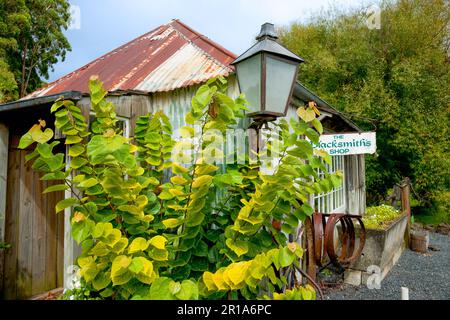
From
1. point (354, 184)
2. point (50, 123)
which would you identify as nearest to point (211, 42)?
point (50, 123)

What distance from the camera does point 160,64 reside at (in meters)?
4.15

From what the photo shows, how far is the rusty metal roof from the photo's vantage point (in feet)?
11.8

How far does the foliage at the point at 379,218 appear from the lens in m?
5.94

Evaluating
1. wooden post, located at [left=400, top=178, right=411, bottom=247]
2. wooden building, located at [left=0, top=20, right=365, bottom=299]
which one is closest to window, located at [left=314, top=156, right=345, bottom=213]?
wooden post, located at [left=400, top=178, right=411, bottom=247]

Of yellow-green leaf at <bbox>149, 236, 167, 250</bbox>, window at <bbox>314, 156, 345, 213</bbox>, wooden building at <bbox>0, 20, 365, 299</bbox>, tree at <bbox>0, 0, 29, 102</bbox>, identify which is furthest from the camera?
tree at <bbox>0, 0, 29, 102</bbox>

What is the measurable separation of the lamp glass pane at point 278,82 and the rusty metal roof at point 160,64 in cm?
95

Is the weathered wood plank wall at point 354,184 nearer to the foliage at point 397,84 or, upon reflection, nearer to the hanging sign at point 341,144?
the foliage at point 397,84

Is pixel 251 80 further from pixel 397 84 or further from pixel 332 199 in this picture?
pixel 397 84

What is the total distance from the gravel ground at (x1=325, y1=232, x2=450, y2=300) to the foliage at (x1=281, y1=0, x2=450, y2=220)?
152 inches

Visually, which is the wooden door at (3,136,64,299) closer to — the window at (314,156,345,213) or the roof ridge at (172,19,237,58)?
the roof ridge at (172,19,237,58)

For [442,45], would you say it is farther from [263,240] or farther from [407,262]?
[263,240]

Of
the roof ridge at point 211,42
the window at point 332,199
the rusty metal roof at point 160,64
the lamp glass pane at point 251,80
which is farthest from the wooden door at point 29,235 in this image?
the window at point 332,199

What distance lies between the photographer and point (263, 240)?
2090mm
